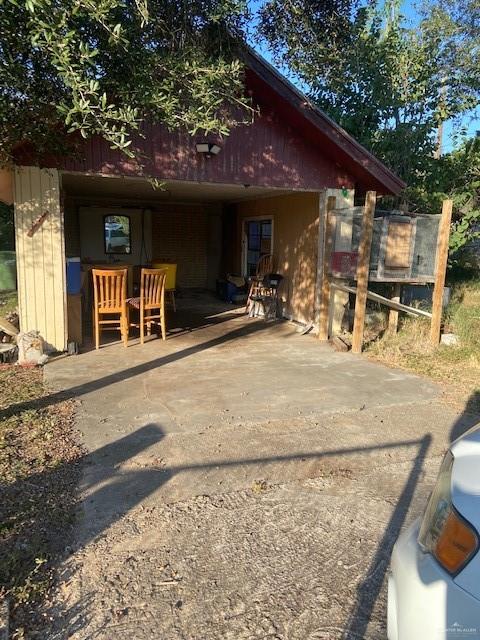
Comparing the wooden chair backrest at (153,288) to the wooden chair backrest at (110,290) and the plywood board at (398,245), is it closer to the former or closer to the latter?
the wooden chair backrest at (110,290)

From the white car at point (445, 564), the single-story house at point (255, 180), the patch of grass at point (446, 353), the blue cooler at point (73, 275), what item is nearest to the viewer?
the white car at point (445, 564)

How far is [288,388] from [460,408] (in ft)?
5.90

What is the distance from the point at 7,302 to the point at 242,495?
410 inches

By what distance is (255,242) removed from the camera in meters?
11.9

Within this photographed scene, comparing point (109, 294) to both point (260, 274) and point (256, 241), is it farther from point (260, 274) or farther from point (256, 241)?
point (256, 241)

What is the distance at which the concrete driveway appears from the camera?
217 centimetres

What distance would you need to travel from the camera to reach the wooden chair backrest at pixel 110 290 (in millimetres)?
6895

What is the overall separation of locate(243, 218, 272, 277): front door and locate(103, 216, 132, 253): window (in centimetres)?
379

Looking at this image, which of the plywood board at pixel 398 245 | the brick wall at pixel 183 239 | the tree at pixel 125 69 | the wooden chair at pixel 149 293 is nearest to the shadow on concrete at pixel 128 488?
the tree at pixel 125 69

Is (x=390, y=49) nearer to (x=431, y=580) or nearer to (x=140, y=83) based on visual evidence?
(x=140, y=83)

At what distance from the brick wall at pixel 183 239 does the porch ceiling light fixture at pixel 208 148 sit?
24.3 feet

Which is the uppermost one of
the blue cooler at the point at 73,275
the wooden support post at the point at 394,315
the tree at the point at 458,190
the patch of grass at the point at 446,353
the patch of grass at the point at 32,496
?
the tree at the point at 458,190

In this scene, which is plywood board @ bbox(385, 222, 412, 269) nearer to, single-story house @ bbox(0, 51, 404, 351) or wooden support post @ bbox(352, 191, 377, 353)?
wooden support post @ bbox(352, 191, 377, 353)

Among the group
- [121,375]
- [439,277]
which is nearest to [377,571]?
[121,375]
